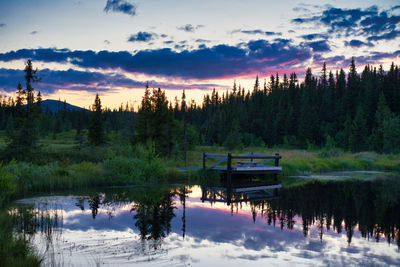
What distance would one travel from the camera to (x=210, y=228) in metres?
12.4

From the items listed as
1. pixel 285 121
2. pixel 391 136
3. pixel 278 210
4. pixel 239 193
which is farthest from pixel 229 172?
pixel 285 121

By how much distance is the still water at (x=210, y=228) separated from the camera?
29.5ft

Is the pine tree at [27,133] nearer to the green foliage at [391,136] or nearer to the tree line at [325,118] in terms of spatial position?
the tree line at [325,118]

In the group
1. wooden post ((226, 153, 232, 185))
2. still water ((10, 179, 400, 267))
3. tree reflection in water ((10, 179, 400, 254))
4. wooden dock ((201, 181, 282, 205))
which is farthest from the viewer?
wooden post ((226, 153, 232, 185))

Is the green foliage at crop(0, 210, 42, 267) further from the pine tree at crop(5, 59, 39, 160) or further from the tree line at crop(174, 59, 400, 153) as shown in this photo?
the tree line at crop(174, 59, 400, 153)

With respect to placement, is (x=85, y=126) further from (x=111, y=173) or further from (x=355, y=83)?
(x=111, y=173)

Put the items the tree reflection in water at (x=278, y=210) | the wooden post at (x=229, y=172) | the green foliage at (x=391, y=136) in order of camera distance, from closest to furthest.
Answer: the tree reflection in water at (x=278, y=210)
the wooden post at (x=229, y=172)
the green foliage at (x=391, y=136)

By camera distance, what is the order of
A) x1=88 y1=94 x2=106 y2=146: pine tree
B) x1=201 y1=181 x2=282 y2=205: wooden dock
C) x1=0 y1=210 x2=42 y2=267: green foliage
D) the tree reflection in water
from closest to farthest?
1. x1=0 y1=210 x2=42 y2=267: green foliage
2. the tree reflection in water
3. x1=201 y1=181 x2=282 y2=205: wooden dock
4. x1=88 y1=94 x2=106 y2=146: pine tree

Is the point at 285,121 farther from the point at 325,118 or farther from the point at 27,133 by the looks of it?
the point at 27,133

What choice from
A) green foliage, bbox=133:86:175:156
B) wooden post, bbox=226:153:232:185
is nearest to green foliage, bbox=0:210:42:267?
wooden post, bbox=226:153:232:185

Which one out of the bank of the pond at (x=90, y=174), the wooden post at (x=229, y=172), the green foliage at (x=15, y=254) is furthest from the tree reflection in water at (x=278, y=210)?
the wooden post at (x=229, y=172)

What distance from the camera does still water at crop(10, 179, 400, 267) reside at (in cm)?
898

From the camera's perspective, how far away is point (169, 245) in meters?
9.97

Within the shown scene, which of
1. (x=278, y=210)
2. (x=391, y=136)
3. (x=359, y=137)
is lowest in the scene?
(x=278, y=210)
